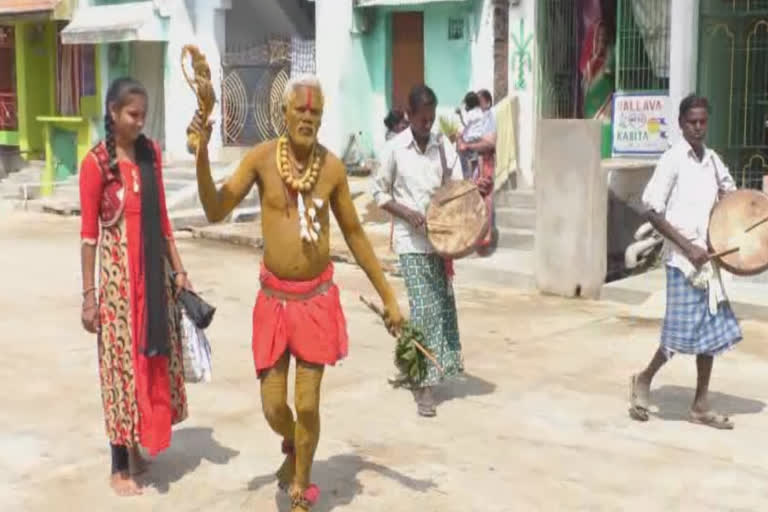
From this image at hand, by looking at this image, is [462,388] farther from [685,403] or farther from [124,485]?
[124,485]

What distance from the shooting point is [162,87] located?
68.3ft

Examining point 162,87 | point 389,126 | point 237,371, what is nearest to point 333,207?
point 237,371

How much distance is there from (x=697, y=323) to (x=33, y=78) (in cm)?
2051

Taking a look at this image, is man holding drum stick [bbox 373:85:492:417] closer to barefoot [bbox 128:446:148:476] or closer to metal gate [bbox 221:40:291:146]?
barefoot [bbox 128:446:148:476]

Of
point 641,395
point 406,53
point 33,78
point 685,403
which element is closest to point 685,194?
point 641,395

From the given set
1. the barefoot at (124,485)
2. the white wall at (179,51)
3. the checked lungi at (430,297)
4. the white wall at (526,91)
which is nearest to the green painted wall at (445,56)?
the white wall at (526,91)

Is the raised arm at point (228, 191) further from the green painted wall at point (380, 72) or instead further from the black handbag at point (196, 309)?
the green painted wall at point (380, 72)

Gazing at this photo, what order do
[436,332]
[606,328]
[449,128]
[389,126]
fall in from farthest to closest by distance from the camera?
[449,128]
[389,126]
[606,328]
[436,332]

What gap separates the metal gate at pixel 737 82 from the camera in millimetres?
11609

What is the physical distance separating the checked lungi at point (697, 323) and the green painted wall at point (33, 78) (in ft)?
65.7

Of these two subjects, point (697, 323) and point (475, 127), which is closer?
point (697, 323)

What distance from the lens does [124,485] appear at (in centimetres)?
480

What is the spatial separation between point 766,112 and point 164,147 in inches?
453

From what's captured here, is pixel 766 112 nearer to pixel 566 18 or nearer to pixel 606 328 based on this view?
pixel 566 18
